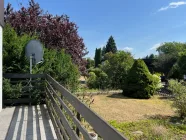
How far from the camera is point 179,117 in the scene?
20.4ft

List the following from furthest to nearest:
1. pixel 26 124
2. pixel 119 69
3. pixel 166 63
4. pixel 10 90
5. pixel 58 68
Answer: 1. pixel 166 63
2. pixel 119 69
3. pixel 58 68
4. pixel 10 90
5. pixel 26 124

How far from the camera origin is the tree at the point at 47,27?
935cm

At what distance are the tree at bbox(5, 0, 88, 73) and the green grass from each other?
5503mm

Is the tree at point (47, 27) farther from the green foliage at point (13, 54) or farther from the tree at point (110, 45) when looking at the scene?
the tree at point (110, 45)

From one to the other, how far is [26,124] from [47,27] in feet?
22.5

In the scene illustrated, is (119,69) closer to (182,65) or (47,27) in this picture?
(47,27)

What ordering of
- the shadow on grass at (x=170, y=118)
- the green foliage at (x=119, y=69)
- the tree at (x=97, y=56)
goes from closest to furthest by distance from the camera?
the shadow on grass at (x=170, y=118) → the green foliage at (x=119, y=69) → the tree at (x=97, y=56)

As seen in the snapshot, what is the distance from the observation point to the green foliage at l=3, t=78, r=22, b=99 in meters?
5.34

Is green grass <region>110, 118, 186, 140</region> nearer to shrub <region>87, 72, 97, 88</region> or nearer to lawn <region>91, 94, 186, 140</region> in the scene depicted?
lawn <region>91, 94, 186, 140</region>

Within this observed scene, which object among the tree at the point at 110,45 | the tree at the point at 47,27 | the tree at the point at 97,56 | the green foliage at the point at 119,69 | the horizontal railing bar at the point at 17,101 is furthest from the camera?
the tree at the point at 110,45

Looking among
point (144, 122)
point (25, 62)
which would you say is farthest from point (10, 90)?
point (144, 122)

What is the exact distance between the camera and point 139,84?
9766 millimetres

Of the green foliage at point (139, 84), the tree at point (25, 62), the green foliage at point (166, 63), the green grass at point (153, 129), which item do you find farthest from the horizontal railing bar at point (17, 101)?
the green foliage at point (166, 63)

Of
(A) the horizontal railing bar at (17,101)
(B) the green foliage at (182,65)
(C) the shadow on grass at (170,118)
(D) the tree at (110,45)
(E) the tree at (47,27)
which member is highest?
(D) the tree at (110,45)
